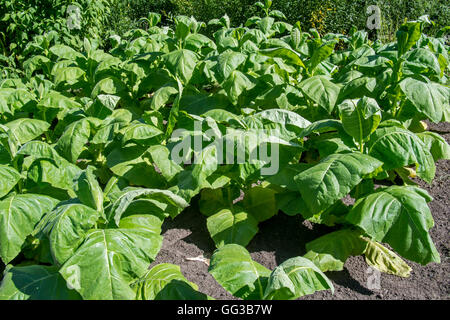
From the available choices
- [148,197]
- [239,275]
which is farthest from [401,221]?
[148,197]

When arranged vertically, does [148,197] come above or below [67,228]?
below

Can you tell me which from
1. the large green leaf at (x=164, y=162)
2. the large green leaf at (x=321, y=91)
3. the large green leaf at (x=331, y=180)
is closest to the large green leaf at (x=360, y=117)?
the large green leaf at (x=331, y=180)

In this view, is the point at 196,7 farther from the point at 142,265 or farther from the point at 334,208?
the point at 142,265

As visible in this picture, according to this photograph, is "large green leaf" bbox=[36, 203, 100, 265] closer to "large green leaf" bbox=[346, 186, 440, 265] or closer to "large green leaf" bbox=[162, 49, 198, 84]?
"large green leaf" bbox=[346, 186, 440, 265]

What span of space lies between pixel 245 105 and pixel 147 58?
1.12 m

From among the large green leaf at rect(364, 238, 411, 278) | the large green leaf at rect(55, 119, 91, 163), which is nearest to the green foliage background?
the large green leaf at rect(55, 119, 91, 163)

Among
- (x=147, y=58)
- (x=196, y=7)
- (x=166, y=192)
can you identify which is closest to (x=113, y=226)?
(x=166, y=192)

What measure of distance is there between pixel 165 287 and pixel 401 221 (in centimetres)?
122

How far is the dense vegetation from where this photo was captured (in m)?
1.93

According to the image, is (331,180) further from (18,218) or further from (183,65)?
(183,65)

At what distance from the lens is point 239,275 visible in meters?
1.86

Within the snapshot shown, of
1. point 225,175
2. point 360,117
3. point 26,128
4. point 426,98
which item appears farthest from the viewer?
point 26,128

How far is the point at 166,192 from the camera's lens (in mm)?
2336

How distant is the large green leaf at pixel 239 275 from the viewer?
184 cm
